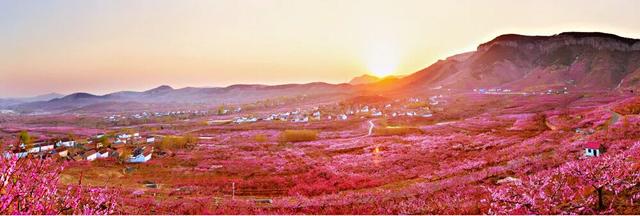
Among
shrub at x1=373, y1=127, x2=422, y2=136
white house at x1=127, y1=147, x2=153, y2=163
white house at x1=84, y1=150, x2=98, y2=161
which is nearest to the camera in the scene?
white house at x1=127, y1=147, x2=153, y2=163

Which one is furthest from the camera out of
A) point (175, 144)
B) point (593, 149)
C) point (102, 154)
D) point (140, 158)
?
point (175, 144)

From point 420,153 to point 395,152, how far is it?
3.90m

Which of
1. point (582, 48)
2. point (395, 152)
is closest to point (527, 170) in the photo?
point (395, 152)

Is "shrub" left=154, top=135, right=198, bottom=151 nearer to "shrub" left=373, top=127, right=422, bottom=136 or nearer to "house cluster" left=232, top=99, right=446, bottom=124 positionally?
"shrub" left=373, top=127, right=422, bottom=136

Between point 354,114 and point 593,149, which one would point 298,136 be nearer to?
point 593,149

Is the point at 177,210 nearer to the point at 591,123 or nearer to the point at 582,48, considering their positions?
the point at 591,123

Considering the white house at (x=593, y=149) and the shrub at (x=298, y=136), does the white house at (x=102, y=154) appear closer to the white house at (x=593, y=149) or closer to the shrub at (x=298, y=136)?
the shrub at (x=298, y=136)

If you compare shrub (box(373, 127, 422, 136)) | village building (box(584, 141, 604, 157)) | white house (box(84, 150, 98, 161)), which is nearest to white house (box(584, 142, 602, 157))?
village building (box(584, 141, 604, 157))

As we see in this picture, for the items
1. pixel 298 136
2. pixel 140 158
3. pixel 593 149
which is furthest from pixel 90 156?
pixel 593 149

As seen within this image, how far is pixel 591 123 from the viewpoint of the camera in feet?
164

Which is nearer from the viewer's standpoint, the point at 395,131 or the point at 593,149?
the point at 593,149

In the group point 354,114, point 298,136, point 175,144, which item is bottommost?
point 175,144

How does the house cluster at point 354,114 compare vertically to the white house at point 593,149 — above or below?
below

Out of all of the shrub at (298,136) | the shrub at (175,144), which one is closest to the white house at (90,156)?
the shrub at (175,144)
